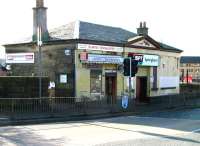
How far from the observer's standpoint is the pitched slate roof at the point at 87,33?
31.0 meters

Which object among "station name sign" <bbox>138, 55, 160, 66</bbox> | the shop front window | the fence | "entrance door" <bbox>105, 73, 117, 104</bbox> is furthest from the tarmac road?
"station name sign" <bbox>138, 55, 160, 66</bbox>

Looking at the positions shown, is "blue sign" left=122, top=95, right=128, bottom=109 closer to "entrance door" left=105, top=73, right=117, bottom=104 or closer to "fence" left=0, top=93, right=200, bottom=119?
"fence" left=0, top=93, right=200, bottom=119

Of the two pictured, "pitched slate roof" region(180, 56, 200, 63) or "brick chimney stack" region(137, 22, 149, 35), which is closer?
"brick chimney stack" region(137, 22, 149, 35)

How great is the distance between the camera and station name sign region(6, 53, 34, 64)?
1304 inches

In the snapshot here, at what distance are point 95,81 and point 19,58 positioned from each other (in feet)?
21.8

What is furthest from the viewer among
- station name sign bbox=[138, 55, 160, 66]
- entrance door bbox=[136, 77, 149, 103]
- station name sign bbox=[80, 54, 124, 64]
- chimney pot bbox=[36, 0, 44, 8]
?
entrance door bbox=[136, 77, 149, 103]

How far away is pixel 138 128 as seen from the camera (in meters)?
19.6

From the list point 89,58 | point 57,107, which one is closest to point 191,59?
point 89,58

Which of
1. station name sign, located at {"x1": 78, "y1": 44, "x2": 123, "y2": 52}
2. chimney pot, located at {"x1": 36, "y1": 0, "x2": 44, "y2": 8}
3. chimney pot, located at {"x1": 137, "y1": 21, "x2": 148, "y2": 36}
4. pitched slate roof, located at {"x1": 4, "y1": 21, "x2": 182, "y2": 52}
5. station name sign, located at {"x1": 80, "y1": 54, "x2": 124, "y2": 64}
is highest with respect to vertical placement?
chimney pot, located at {"x1": 36, "y1": 0, "x2": 44, "y2": 8}

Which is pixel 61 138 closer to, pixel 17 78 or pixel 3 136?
pixel 3 136

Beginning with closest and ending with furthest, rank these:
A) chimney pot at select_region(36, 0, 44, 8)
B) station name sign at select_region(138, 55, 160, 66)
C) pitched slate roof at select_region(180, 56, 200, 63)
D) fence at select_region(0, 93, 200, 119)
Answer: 1. fence at select_region(0, 93, 200, 119)
2. chimney pot at select_region(36, 0, 44, 8)
3. station name sign at select_region(138, 55, 160, 66)
4. pitched slate roof at select_region(180, 56, 200, 63)

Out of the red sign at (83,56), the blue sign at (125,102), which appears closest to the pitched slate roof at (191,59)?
the red sign at (83,56)

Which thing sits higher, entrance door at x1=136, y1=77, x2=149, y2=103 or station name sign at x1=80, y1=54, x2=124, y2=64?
station name sign at x1=80, y1=54, x2=124, y2=64

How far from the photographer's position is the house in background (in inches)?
1188
